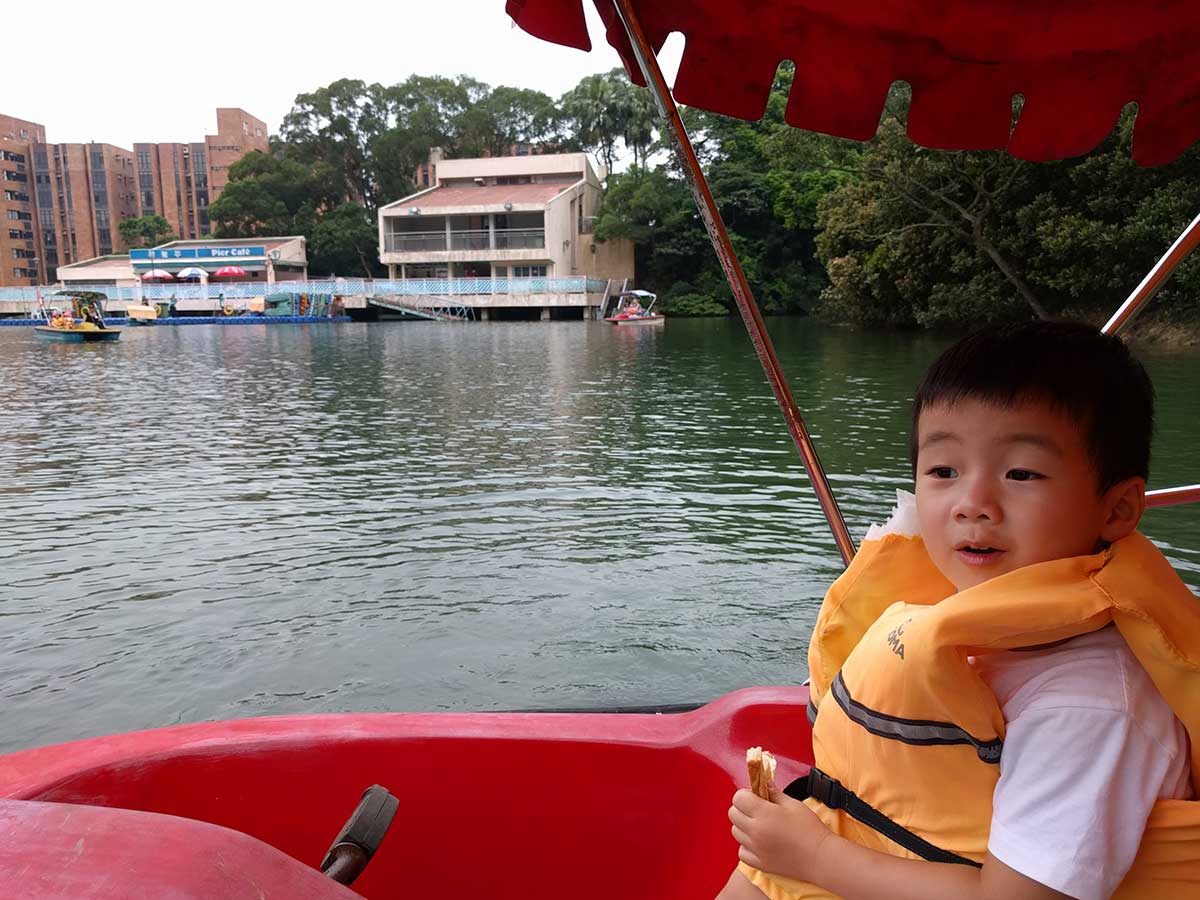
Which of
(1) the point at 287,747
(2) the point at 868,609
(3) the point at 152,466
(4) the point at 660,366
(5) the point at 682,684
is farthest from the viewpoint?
(4) the point at 660,366

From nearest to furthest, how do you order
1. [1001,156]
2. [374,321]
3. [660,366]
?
[660,366]
[1001,156]
[374,321]

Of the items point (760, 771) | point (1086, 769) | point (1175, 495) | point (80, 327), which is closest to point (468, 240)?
point (80, 327)

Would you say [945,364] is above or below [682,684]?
above

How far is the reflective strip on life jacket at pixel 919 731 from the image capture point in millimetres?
855

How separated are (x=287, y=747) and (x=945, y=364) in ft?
3.93

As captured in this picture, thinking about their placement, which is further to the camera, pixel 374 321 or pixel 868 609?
pixel 374 321

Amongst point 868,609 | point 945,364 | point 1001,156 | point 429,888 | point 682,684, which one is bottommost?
point 682,684

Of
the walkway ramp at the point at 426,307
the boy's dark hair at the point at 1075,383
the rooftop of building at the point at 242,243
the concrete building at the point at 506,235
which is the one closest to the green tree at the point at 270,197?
the rooftop of building at the point at 242,243

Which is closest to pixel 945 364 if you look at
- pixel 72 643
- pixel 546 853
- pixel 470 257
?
pixel 546 853

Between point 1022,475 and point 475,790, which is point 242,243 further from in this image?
point 1022,475

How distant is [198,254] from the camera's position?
4534 centimetres

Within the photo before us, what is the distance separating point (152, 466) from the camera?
8.83 m

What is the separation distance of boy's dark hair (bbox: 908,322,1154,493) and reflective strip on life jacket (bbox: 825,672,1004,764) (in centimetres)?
28

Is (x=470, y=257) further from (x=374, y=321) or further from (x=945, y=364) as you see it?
(x=945, y=364)
